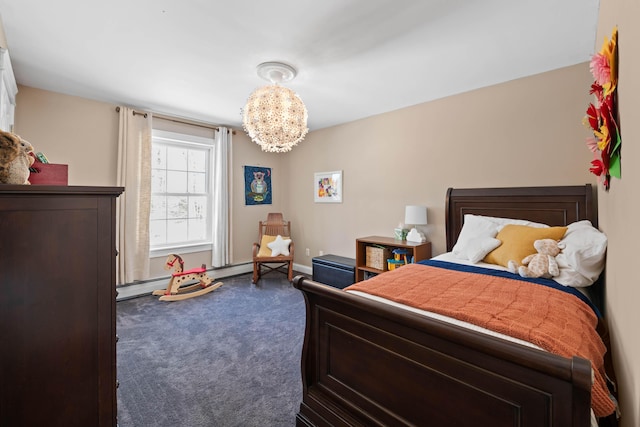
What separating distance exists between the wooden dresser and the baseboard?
2.80 m

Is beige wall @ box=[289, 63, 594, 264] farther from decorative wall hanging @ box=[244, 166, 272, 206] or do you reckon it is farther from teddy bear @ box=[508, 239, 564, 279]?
teddy bear @ box=[508, 239, 564, 279]

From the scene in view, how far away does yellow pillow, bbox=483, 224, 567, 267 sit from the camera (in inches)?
85.8

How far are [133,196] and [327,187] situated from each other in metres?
2.77

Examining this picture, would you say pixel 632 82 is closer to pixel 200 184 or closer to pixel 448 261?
pixel 448 261

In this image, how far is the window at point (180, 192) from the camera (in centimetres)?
407

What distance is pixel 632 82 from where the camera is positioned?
916mm

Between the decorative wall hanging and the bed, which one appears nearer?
the bed

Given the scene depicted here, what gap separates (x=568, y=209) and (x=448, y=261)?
1185 millimetres

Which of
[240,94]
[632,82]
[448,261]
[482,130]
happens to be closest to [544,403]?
[632,82]

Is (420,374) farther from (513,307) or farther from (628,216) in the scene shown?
(628,216)

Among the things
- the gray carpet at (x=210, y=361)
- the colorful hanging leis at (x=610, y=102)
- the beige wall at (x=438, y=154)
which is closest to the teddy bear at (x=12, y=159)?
the gray carpet at (x=210, y=361)

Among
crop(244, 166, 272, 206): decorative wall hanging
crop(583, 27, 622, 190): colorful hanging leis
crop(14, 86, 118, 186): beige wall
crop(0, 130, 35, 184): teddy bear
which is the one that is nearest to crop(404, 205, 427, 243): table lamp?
crop(583, 27, 622, 190): colorful hanging leis

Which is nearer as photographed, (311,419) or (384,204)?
(311,419)

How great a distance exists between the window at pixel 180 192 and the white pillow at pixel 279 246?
104cm
